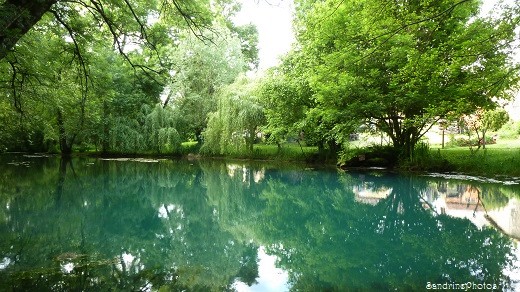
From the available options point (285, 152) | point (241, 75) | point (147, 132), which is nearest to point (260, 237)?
point (285, 152)

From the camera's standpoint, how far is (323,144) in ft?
62.3

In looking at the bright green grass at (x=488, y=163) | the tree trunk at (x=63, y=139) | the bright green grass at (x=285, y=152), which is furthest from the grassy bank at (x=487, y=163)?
the tree trunk at (x=63, y=139)

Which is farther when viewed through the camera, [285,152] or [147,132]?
[147,132]

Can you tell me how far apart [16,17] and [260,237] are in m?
4.27

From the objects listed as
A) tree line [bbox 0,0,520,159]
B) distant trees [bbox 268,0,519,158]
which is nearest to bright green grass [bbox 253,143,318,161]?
tree line [bbox 0,0,520,159]

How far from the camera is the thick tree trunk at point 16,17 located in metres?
3.11

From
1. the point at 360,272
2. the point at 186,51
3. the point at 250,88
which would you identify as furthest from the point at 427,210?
the point at 186,51

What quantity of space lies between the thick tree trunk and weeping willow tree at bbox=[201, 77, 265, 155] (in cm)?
1586

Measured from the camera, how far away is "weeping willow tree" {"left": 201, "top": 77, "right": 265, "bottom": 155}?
19422mm

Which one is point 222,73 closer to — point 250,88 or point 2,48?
point 250,88

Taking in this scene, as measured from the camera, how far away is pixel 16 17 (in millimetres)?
3168

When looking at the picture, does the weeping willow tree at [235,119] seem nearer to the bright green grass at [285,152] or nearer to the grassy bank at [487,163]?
the bright green grass at [285,152]

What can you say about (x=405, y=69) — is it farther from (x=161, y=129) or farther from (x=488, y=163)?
(x=161, y=129)

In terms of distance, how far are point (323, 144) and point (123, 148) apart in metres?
12.0
